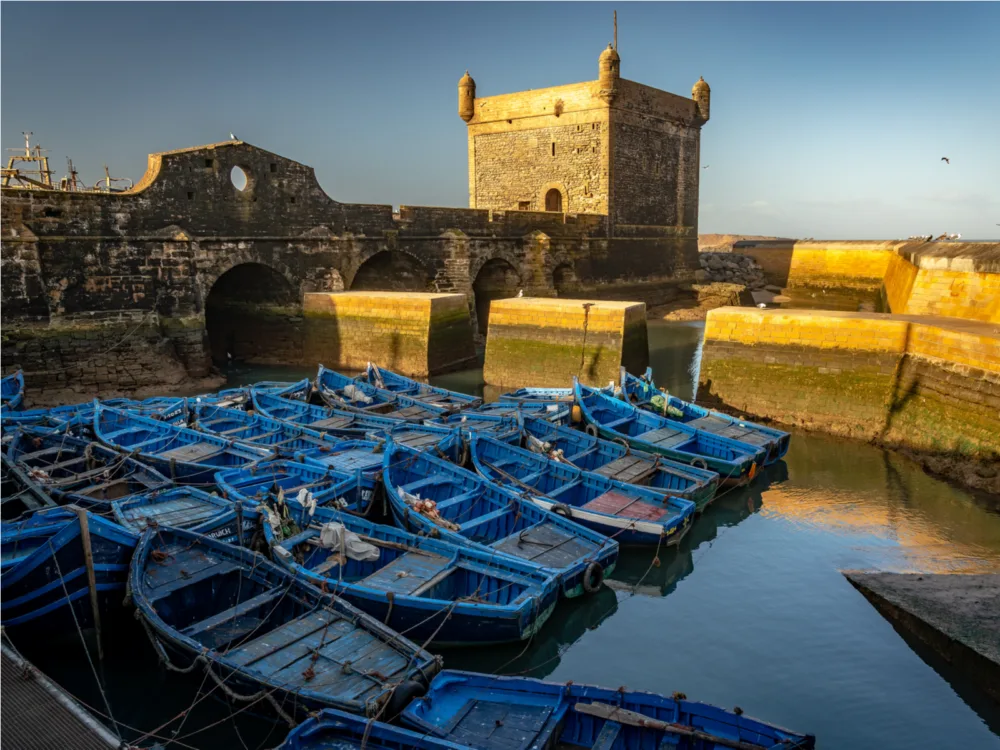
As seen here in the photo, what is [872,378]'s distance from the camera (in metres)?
14.5

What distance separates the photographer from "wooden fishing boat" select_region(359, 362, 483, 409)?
15117mm

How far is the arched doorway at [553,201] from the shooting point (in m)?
31.6

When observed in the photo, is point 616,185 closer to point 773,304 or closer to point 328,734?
point 773,304

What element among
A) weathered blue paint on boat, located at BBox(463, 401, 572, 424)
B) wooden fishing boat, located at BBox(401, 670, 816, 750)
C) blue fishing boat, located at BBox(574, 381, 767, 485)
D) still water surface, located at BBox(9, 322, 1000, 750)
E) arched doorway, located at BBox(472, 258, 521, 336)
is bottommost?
still water surface, located at BBox(9, 322, 1000, 750)

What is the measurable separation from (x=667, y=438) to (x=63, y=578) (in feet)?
29.7

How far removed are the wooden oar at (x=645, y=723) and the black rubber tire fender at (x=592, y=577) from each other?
256 centimetres

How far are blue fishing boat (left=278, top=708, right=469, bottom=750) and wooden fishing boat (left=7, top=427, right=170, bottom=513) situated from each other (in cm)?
508

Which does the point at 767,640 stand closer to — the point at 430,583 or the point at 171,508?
the point at 430,583

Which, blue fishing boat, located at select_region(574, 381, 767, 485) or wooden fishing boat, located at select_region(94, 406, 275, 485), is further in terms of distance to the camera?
blue fishing boat, located at select_region(574, 381, 767, 485)

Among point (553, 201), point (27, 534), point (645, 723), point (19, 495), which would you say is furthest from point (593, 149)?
point (645, 723)

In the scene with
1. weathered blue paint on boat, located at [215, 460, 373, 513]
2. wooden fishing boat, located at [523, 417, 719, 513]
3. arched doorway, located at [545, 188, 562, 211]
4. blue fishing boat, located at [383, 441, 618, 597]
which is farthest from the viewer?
arched doorway, located at [545, 188, 562, 211]

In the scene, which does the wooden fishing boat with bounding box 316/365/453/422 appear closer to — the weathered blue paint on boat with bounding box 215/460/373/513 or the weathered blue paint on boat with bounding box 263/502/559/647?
the weathered blue paint on boat with bounding box 215/460/373/513

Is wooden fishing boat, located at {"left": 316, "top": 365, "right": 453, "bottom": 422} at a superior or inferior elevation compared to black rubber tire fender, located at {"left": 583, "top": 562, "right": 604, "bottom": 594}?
superior

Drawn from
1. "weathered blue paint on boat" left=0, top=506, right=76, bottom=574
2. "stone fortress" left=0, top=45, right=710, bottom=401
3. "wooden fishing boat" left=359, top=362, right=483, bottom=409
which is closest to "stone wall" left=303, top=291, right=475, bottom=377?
"stone fortress" left=0, top=45, right=710, bottom=401
